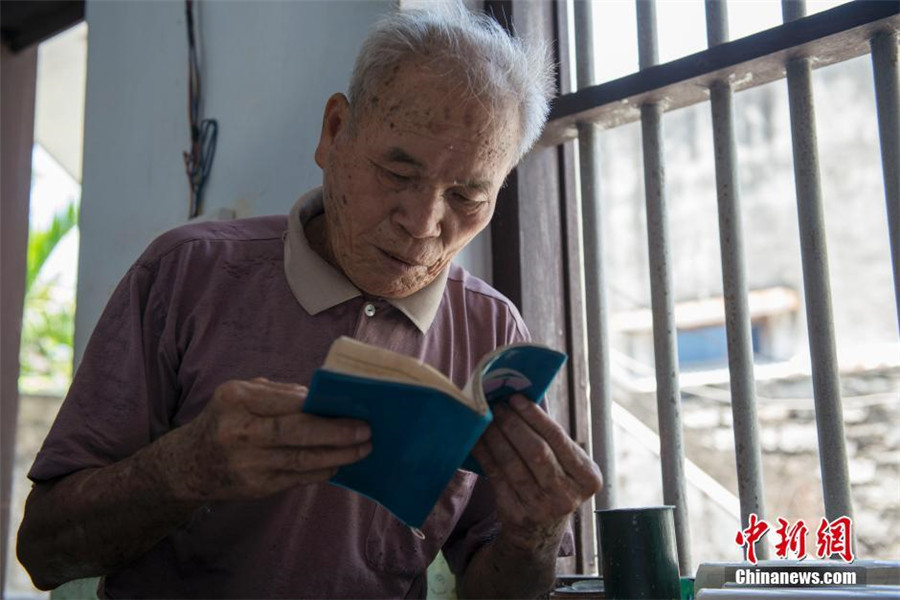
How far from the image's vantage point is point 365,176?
1502mm

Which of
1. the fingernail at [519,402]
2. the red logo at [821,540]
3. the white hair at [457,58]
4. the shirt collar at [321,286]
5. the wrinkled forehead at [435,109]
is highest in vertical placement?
the white hair at [457,58]

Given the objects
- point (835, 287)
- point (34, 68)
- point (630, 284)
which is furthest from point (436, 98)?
point (630, 284)

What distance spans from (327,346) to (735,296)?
0.81m

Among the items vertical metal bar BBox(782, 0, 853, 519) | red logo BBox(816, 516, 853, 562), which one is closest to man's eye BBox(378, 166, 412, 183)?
vertical metal bar BBox(782, 0, 853, 519)

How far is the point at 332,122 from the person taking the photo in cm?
163

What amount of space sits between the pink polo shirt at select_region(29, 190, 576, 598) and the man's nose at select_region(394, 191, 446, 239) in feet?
0.63

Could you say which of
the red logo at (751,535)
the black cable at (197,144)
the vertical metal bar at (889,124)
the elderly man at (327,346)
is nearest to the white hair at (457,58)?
the elderly man at (327,346)

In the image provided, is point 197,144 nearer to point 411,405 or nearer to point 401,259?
point 401,259

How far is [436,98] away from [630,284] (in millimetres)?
9694

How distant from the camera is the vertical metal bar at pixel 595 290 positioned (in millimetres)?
1943

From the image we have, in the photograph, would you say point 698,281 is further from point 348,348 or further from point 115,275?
point 348,348

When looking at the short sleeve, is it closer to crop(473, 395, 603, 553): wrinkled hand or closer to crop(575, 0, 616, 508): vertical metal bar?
crop(473, 395, 603, 553): wrinkled hand

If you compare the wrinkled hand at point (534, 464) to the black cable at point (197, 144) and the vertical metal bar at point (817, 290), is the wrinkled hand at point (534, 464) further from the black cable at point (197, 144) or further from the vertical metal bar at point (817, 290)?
the black cable at point (197, 144)

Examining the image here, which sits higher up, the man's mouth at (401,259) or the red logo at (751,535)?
the man's mouth at (401,259)
